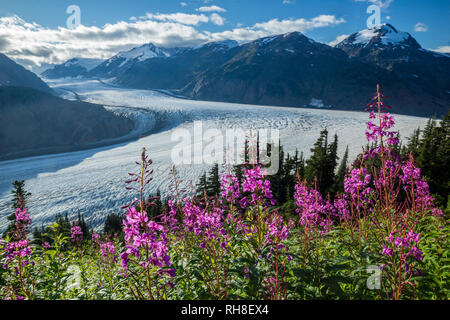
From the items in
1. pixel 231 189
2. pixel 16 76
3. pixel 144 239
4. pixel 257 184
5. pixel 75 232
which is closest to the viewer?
pixel 144 239

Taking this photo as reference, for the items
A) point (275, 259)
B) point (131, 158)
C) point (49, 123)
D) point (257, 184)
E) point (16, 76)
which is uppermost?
point (16, 76)

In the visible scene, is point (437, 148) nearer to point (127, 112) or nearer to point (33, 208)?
point (33, 208)

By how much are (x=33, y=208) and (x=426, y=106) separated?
19235cm

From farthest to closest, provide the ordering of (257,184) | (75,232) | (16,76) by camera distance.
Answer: (16,76) → (75,232) → (257,184)

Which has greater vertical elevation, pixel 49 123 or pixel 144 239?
pixel 49 123

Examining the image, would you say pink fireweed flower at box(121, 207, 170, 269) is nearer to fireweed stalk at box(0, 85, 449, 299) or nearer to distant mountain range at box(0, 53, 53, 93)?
fireweed stalk at box(0, 85, 449, 299)

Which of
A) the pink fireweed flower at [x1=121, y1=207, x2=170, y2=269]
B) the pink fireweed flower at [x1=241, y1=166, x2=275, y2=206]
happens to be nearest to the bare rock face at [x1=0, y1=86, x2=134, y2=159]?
the pink fireweed flower at [x1=241, y1=166, x2=275, y2=206]

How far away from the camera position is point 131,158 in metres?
48.7

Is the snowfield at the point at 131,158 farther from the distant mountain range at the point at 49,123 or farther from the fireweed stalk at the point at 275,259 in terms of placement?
the fireweed stalk at the point at 275,259

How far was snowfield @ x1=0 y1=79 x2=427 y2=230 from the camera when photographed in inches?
1281

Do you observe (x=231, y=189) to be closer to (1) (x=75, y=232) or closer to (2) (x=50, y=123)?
(1) (x=75, y=232)

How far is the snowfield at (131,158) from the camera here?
32.5 m

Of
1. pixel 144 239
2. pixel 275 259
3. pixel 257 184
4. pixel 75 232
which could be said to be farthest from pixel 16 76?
pixel 275 259

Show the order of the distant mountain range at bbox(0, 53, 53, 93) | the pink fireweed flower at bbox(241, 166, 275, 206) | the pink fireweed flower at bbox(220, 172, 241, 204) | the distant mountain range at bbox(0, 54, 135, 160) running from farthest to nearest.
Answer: the distant mountain range at bbox(0, 53, 53, 93), the distant mountain range at bbox(0, 54, 135, 160), the pink fireweed flower at bbox(220, 172, 241, 204), the pink fireweed flower at bbox(241, 166, 275, 206)
